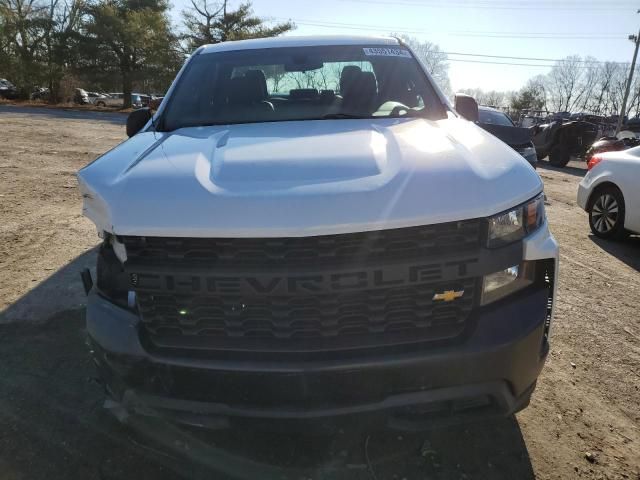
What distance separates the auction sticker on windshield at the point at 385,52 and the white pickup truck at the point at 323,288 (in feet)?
5.32

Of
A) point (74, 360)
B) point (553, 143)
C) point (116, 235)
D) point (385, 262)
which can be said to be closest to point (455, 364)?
point (385, 262)

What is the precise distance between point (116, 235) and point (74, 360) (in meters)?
1.59

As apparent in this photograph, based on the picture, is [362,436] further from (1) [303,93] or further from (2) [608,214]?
(2) [608,214]

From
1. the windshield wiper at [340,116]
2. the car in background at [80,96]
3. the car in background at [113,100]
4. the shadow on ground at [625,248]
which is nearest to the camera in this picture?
the windshield wiper at [340,116]

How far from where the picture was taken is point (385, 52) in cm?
331

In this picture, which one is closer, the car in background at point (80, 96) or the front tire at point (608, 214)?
the front tire at point (608, 214)

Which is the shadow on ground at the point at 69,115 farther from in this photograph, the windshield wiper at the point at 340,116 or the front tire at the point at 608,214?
the windshield wiper at the point at 340,116

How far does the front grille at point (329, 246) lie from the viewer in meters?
1.65

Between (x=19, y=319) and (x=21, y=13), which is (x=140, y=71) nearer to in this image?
(x=21, y=13)

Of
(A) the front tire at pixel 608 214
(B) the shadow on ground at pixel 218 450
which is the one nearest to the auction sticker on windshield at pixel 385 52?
(B) the shadow on ground at pixel 218 450

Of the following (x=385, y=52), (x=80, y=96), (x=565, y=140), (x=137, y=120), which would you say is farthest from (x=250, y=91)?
(x=80, y=96)

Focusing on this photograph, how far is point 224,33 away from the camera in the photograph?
35062 mm

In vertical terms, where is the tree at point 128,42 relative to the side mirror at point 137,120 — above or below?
above

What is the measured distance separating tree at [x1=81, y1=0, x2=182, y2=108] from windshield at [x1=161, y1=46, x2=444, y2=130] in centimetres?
3533
